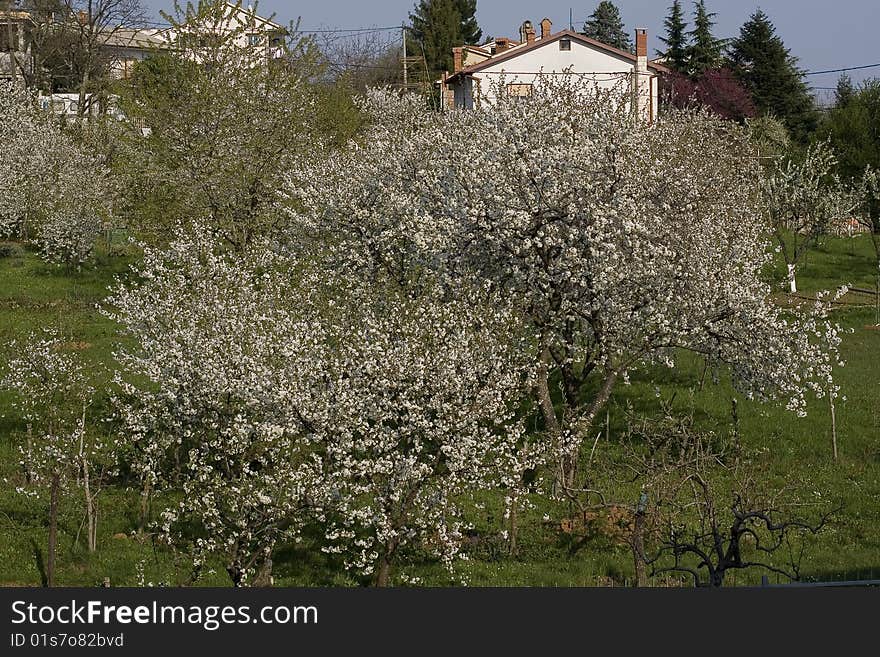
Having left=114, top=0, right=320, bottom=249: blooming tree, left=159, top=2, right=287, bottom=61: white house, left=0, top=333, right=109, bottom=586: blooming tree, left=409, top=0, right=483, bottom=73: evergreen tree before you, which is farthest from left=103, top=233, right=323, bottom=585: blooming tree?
left=409, top=0, right=483, bottom=73: evergreen tree

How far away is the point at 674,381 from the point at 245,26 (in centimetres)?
1643

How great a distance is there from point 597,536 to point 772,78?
49.9 m

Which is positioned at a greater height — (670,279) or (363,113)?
(363,113)

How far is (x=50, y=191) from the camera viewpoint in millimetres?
39906

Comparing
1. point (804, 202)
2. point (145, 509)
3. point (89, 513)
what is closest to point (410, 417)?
point (145, 509)

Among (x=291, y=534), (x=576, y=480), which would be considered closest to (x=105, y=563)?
(x=291, y=534)

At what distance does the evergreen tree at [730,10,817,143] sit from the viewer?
5859 centimetres

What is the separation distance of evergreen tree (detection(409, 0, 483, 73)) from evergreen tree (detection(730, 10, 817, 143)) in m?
21.0

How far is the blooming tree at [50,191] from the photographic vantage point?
120 feet

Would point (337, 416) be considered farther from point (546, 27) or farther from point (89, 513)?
point (546, 27)

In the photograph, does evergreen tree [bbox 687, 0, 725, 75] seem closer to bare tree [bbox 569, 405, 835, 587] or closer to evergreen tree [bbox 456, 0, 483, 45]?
evergreen tree [bbox 456, 0, 483, 45]

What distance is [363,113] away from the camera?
38156 mm

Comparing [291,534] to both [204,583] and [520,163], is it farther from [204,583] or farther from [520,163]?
[520,163]

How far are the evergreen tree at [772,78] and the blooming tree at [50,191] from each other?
3620 centimetres
